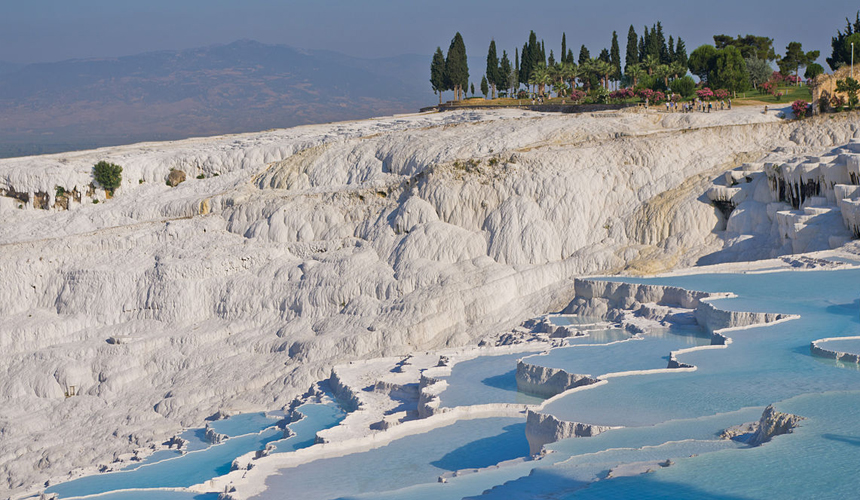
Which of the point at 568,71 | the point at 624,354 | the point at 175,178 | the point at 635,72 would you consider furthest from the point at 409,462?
the point at 568,71

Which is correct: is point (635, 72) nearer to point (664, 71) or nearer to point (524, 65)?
point (664, 71)

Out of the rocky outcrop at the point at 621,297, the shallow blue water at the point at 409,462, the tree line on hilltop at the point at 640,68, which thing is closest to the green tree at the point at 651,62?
the tree line on hilltop at the point at 640,68

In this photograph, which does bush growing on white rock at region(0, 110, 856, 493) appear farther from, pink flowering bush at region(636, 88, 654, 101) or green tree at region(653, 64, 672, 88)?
green tree at region(653, 64, 672, 88)

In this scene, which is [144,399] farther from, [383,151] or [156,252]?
[383,151]

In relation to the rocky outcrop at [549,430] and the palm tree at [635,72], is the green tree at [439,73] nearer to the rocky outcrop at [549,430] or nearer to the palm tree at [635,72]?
the palm tree at [635,72]

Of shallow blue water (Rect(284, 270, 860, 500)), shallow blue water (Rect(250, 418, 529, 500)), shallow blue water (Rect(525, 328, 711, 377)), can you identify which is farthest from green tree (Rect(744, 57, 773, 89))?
shallow blue water (Rect(250, 418, 529, 500))

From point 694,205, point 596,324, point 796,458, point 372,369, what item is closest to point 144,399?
point 372,369
